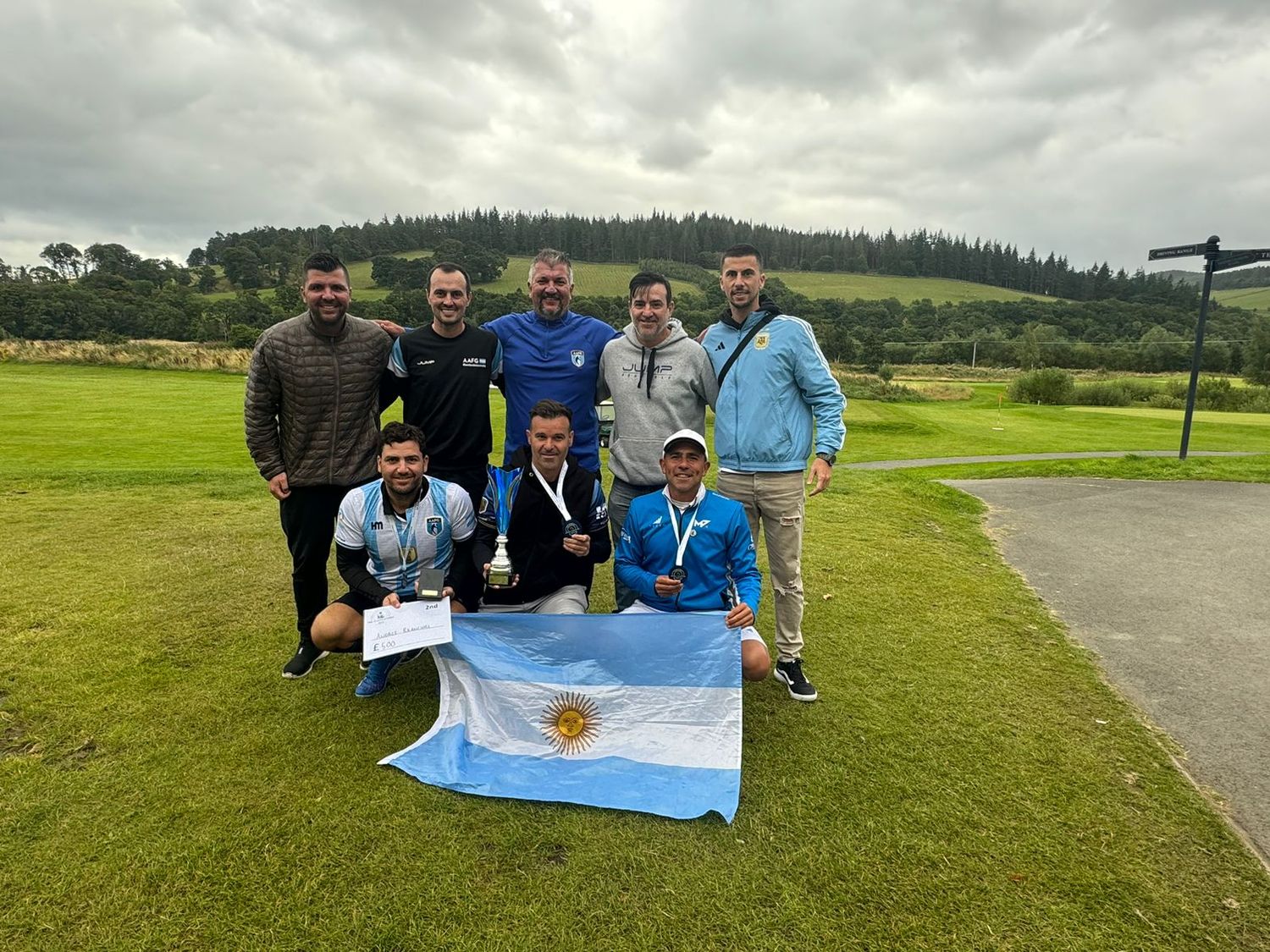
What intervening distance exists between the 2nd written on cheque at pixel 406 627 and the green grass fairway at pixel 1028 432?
1536 centimetres

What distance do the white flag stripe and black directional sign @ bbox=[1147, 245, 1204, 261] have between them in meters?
18.3

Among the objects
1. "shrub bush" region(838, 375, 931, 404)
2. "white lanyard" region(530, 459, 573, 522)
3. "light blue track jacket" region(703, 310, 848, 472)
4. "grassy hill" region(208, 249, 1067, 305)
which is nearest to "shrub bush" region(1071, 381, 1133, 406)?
"shrub bush" region(838, 375, 931, 404)

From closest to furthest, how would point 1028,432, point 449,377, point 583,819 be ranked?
1. point 583,819
2. point 449,377
3. point 1028,432

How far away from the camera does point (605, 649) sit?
388cm

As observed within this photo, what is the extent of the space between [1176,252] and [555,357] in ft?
58.7

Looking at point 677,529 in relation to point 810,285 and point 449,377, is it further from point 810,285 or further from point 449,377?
point 810,285

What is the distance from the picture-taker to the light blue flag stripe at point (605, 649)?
12.5 feet

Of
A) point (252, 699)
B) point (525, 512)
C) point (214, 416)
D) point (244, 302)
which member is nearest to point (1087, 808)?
point (525, 512)

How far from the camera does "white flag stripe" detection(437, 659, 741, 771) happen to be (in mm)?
3703

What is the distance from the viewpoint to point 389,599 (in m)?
4.06

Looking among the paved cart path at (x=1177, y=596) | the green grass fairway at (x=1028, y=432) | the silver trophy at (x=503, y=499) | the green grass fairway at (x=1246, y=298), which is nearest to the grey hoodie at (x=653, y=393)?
the silver trophy at (x=503, y=499)

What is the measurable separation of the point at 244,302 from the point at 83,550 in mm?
70510

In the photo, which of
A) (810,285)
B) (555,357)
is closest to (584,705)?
(555,357)

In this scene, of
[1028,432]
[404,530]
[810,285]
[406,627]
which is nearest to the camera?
[406,627]
